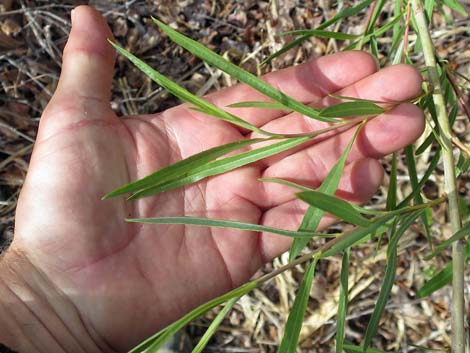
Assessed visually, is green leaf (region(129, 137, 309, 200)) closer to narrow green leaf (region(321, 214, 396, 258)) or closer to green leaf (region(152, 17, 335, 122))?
green leaf (region(152, 17, 335, 122))

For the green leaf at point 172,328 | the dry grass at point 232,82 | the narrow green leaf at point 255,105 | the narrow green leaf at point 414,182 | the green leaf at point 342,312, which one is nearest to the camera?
the green leaf at point 172,328

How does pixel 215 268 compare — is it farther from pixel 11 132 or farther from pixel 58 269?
pixel 11 132

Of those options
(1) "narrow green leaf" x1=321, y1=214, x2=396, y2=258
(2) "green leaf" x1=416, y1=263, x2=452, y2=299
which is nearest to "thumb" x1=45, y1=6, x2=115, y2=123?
(1) "narrow green leaf" x1=321, y1=214, x2=396, y2=258

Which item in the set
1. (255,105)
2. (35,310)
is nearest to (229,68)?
(255,105)

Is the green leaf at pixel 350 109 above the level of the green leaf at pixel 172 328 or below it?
above

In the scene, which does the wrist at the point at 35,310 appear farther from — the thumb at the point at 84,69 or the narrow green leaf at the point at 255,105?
the narrow green leaf at the point at 255,105

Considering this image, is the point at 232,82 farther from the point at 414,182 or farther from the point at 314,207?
the point at 314,207

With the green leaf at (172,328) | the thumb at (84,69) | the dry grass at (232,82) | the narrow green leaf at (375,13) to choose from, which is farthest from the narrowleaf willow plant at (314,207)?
the dry grass at (232,82)

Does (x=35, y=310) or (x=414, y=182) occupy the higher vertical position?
(x=414, y=182)
